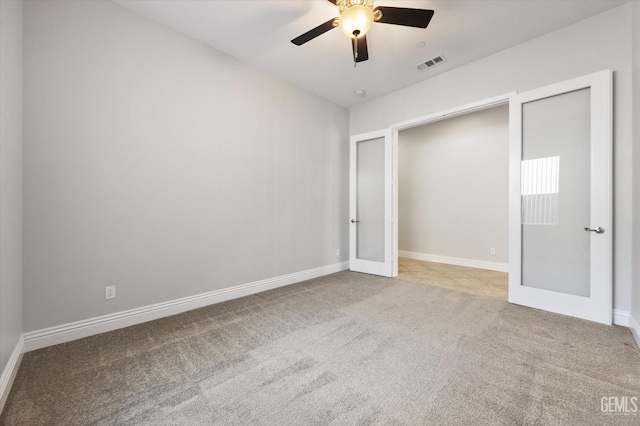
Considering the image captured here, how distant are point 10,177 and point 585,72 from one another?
511cm

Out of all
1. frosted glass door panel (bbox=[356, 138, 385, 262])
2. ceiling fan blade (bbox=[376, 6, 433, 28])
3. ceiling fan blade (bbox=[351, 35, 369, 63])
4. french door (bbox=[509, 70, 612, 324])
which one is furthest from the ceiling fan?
frosted glass door panel (bbox=[356, 138, 385, 262])

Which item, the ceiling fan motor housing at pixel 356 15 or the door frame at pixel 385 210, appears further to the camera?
the door frame at pixel 385 210

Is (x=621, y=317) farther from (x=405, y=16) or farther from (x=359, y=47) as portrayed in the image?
(x=359, y=47)

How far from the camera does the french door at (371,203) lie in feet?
13.9

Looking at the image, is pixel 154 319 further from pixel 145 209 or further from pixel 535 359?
pixel 535 359

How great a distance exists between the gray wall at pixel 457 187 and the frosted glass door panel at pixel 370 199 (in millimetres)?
1942

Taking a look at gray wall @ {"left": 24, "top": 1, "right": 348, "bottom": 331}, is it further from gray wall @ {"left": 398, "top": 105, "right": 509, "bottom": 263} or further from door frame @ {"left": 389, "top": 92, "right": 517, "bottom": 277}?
gray wall @ {"left": 398, "top": 105, "right": 509, "bottom": 263}

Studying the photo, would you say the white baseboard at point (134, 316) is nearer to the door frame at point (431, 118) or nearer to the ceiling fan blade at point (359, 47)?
the door frame at point (431, 118)

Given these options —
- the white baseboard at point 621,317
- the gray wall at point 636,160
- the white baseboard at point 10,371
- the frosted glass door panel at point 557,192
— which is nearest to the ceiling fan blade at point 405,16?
the frosted glass door panel at point 557,192

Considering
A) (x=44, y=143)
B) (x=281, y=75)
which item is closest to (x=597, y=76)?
(x=281, y=75)

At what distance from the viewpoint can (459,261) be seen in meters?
5.23

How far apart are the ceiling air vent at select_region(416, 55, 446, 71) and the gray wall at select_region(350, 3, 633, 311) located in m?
0.34

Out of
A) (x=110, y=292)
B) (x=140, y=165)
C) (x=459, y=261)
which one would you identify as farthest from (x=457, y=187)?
(x=110, y=292)

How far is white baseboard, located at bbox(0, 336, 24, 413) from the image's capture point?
56.8 inches
